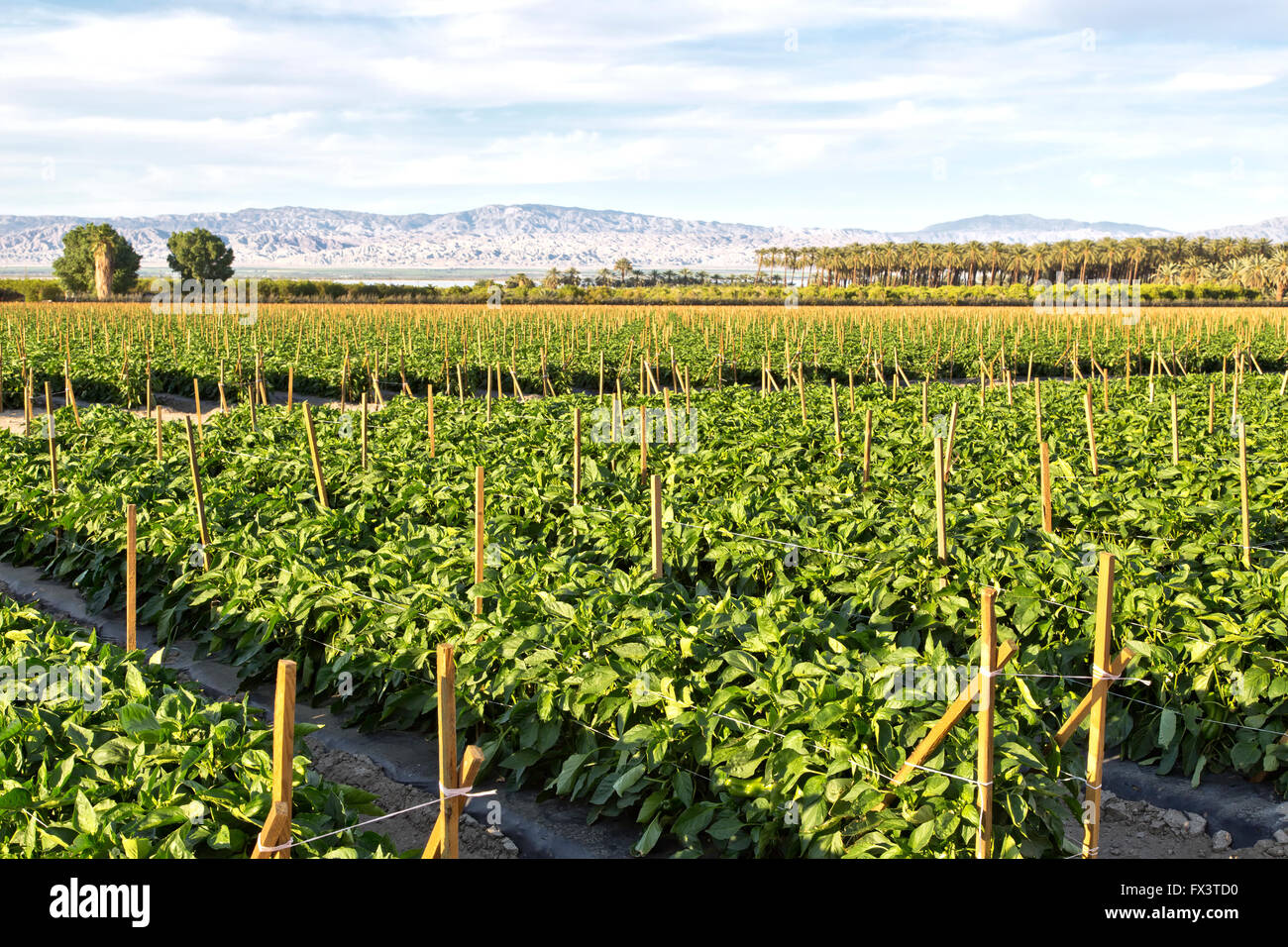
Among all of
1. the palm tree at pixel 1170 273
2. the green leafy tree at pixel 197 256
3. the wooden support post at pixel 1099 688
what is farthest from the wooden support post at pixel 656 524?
the palm tree at pixel 1170 273

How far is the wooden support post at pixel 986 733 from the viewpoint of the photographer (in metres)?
3.25

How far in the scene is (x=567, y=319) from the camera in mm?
39188

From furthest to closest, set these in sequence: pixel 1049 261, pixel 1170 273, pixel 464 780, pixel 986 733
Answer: pixel 1049 261 → pixel 1170 273 → pixel 986 733 → pixel 464 780

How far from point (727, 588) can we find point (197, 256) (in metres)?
103

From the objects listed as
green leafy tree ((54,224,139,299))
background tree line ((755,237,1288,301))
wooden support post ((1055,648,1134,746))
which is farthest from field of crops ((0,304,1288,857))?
background tree line ((755,237,1288,301))

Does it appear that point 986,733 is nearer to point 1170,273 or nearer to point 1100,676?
point 1100,676

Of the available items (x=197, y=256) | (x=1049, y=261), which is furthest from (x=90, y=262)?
(x=1049, y=261)

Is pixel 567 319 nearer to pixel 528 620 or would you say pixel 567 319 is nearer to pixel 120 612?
pixel 120 612

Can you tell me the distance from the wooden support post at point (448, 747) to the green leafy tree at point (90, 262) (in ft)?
289

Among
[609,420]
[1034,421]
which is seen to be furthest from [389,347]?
[1034,421]

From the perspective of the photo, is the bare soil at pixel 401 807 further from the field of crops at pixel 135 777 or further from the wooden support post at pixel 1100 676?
the wooden support post at pixel 1100 676

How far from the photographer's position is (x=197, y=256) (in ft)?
319

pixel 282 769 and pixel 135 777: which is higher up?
pixel 282 769

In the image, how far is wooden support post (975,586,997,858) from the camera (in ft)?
10.7
